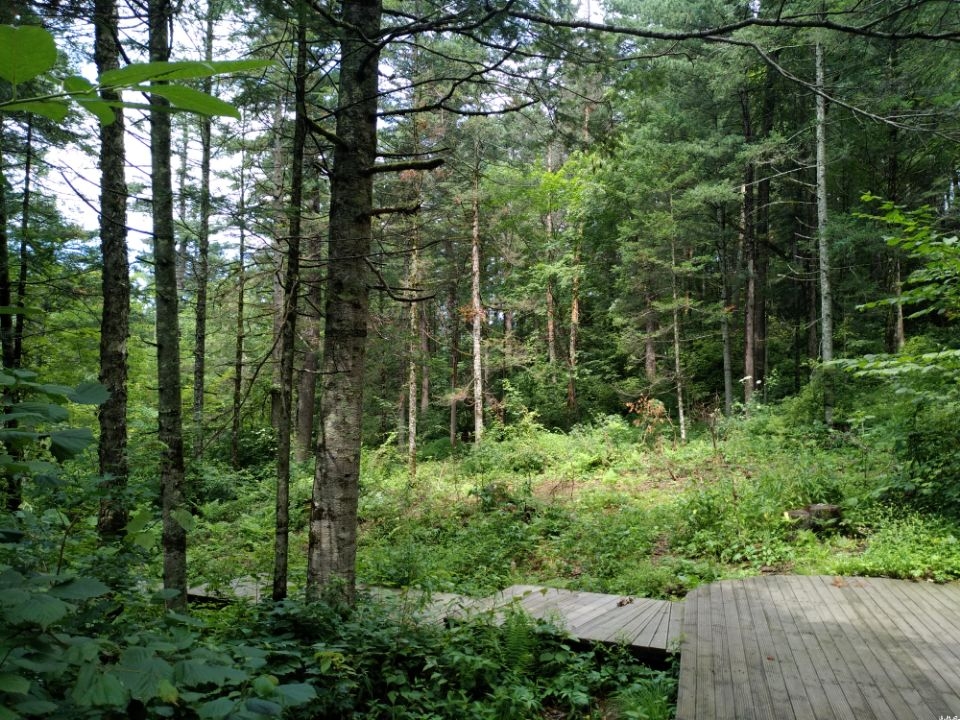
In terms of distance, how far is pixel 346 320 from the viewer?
169 inches

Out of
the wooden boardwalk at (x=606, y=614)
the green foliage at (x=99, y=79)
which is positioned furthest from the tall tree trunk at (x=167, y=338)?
the green foliage at (x=99, y=79)

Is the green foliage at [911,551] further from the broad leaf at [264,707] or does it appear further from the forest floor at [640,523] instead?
the broad leaf at [264,707]

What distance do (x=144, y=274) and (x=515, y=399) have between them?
41.8ft

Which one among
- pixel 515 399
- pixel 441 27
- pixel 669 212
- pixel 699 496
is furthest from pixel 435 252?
pixel 441 27

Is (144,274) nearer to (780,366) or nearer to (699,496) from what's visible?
(699,496)

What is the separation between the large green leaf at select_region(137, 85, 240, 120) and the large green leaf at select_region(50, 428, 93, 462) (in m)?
0.74

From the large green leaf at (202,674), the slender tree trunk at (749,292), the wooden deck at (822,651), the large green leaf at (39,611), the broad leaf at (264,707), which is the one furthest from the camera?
the slender tree trunk at (749,292)

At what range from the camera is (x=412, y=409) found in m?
14.9

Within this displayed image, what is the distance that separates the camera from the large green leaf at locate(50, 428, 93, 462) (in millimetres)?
1072

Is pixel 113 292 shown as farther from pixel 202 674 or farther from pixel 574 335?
pixel 574 335

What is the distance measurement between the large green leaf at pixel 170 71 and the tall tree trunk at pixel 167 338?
13.7 ft

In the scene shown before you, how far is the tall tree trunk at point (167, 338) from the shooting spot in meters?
4.23

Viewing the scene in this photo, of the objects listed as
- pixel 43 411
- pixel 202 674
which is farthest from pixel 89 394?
pixel 202 674

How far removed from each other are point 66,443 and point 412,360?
548 centimetres
